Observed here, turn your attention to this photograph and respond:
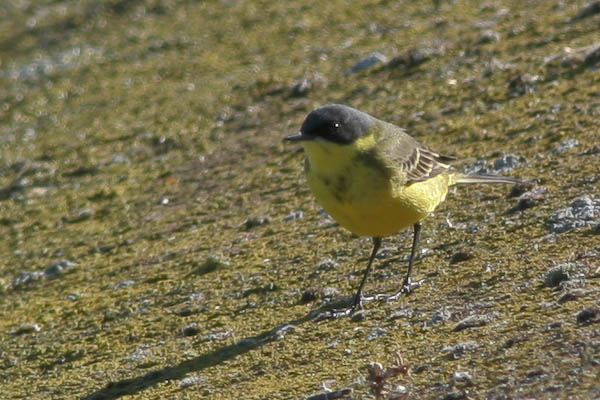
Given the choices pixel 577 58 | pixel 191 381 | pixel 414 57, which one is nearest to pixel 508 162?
pixel 577 58

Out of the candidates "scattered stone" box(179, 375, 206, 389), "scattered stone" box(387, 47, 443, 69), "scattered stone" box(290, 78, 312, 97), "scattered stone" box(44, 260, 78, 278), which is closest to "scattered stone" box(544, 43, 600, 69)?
"scattered stone" box(387, 47, 443, 69)

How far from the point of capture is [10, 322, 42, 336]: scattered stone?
6586 mm

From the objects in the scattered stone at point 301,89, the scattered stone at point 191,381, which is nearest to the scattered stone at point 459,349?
the scattered stone at point 191,381

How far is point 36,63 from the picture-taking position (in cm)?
1223

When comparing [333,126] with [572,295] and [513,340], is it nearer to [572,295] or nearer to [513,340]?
[572,295]

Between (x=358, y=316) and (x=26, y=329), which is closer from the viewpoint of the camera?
(x=358, y=316)

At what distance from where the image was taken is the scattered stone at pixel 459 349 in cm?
457

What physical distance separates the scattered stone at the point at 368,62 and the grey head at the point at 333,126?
3.74m

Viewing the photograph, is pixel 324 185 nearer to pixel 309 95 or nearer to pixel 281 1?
pixel 309 95

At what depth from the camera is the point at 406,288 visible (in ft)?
18.8

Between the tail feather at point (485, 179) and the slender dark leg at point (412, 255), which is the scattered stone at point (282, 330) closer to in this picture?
the slender dark leg at point (412, 255)

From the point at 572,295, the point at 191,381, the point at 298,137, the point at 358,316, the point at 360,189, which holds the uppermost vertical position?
the point at 298,137

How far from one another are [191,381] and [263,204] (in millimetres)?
2692

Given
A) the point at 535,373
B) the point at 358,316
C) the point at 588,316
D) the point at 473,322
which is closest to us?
the point at 535,373
